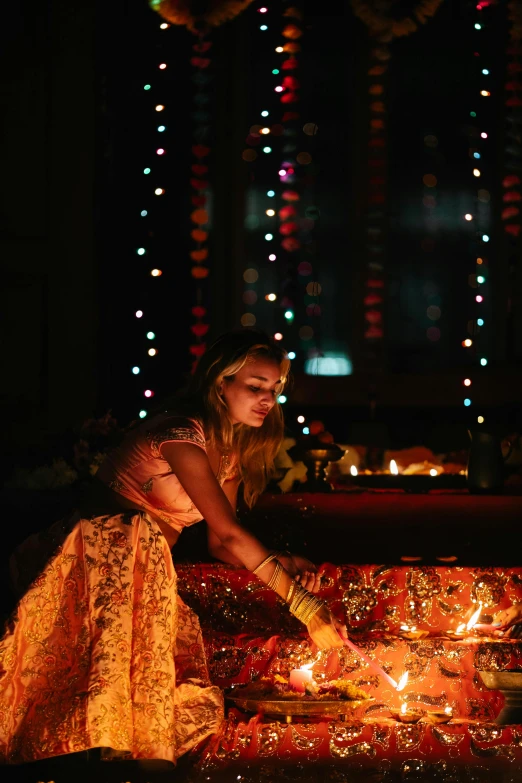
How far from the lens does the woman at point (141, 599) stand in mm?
2361

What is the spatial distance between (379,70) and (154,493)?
311cm

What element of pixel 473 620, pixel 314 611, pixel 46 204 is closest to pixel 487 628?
pixel 473 620

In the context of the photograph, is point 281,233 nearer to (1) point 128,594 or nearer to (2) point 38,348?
(2) point 38,348

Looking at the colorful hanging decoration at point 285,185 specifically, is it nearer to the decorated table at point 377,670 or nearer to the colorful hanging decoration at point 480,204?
the colorful hanging decoration at point 480,204

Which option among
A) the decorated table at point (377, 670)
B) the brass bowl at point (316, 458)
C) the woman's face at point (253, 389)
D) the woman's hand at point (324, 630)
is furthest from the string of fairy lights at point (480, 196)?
the woman's hand at point (324, 630)

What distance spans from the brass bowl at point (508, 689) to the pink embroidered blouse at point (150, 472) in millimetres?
937

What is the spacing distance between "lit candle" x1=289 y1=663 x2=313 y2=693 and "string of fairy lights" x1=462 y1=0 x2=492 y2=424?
8.60 feet

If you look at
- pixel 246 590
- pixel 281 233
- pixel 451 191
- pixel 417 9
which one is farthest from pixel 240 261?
pixel 246 590

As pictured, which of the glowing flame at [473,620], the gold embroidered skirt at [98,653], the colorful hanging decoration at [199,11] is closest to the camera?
the gold embroidered skirt at [98,653]

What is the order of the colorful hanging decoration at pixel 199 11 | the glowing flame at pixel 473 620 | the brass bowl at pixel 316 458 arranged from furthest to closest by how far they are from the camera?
the colorful hanging decoration at pixel 199 11 → the brass bowl at pixel 316 458 → the glowing flame at pixel 473 620

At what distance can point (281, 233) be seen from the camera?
5160mm

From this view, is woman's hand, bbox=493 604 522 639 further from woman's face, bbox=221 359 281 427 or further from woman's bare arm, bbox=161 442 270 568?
woman's face, bbox=221 359 281 427

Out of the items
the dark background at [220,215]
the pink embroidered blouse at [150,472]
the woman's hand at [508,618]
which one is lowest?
the woman's hand at [508,618]

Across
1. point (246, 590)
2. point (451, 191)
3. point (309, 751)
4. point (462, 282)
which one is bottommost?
point (309, 751)
